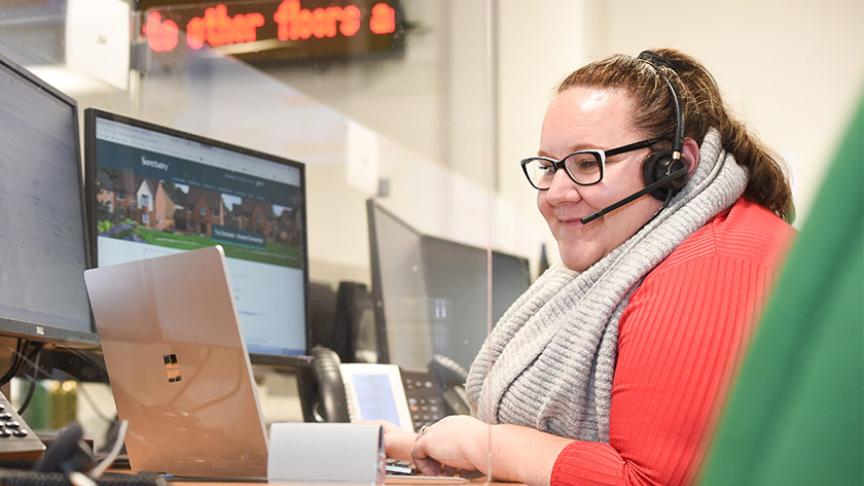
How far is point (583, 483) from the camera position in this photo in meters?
1.27

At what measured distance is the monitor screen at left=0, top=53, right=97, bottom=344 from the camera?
1412 mm

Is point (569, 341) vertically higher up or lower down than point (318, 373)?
higher up

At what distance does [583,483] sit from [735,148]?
1.92ft

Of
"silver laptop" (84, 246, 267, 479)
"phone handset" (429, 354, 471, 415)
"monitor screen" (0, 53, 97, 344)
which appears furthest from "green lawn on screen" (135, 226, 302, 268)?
"silver laptop" (84, 246, 267, 479)

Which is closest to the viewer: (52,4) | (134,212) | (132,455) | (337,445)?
(337,445)

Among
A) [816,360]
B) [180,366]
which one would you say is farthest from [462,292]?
[816,360]

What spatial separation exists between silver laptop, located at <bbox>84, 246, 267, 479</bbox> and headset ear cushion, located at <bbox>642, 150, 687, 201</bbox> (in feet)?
2.17

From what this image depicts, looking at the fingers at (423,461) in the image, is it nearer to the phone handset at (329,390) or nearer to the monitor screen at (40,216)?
the phone handset at (329,390)

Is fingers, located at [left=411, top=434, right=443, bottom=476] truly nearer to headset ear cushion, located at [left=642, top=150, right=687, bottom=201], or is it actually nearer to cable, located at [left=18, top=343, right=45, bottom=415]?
headset ear cushion, located at [left=642, top=150, right=687, bottom=201]

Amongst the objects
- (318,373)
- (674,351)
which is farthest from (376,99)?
(674,351)

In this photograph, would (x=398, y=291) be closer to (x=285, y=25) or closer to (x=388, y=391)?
(x=388, y=391)

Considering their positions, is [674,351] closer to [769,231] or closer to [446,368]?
[769,231]

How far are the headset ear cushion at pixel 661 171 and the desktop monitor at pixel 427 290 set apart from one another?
1.25ft

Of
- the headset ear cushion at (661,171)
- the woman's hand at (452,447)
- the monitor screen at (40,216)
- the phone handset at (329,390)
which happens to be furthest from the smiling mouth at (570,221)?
the monitor screen at (40,216)
